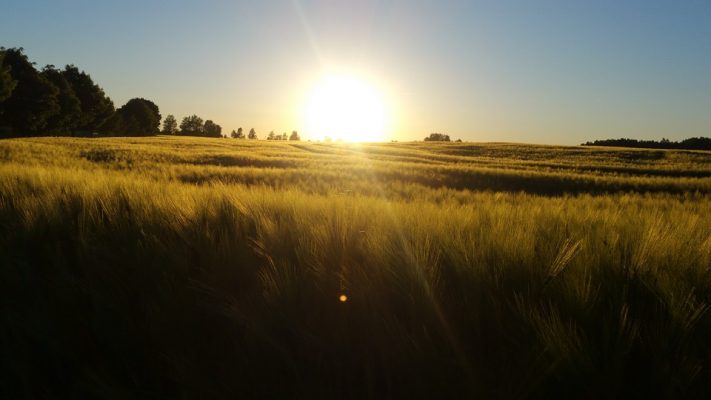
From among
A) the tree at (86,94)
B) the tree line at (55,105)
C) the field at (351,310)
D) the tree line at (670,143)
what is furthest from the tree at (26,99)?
the tree line at (670,143)

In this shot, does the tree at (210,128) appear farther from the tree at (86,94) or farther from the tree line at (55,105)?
the tree at (86,94)

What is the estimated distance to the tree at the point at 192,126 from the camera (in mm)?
111375

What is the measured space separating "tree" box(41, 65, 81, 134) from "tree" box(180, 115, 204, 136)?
51190mm

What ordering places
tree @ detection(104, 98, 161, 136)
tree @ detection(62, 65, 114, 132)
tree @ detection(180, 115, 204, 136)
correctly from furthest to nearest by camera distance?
1. tree @ detection(180, 115, 204, 136)
2. tree @ detection(104, 98, 161, 136)
3. tree @ detection(62, 65, 114, 132)

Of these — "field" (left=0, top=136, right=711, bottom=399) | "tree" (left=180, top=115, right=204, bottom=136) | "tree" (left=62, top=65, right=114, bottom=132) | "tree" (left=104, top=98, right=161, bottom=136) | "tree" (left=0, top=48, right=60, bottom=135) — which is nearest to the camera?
"field" (left=0, top=136, right=711, bottom=399)

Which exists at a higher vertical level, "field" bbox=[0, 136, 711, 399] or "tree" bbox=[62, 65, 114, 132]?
"tree" bbox=[62, 65, 114, 132]

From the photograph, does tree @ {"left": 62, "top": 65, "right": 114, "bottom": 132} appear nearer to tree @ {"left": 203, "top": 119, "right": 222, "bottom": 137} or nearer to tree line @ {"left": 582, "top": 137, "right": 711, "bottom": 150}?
tree @ {"left": 203, "top": 119, "right": 222, "bottom": 137}

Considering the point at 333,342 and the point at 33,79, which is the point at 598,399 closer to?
the point at 333,342

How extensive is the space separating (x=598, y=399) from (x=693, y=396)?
17 centimetres

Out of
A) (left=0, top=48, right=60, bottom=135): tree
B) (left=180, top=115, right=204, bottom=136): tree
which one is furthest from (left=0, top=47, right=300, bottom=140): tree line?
(left=180, top=115, right=204, bottom=136): tree

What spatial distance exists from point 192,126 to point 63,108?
56.6 meters

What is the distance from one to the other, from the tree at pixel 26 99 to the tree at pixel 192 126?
5992 cm

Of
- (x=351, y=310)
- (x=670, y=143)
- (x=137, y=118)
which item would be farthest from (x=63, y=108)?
(x=670, y=143)

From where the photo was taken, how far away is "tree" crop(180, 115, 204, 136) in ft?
365
